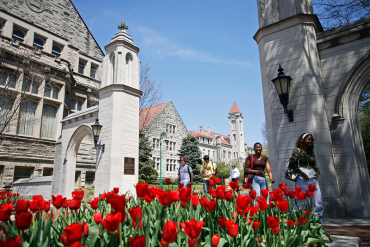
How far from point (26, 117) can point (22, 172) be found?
3384mm

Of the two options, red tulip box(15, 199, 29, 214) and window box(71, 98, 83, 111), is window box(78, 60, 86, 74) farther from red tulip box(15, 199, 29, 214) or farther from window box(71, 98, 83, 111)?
red tulip box(15, 199, 29, 214)

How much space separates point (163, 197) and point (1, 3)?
65.0ft

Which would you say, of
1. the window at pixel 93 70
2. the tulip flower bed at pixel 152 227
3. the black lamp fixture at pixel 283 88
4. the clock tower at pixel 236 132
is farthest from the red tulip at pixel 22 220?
the clock tower at pixel 236 132

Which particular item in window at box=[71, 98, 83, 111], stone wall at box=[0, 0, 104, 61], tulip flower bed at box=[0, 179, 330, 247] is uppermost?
stone wall at box=[0, 0, 104, 61]

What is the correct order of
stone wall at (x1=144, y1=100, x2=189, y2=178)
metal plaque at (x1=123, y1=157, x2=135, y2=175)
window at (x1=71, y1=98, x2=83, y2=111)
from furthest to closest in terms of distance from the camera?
stone wall at (x1=144, y1=100, x2=189, y2=178) → window at (x1=71, y1=98, x2=83, y2=111) → metal plaque at (x1=123, y1=157, x2=135, y2=175)

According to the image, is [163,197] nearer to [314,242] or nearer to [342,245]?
[314,242]

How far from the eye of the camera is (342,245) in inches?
86.7

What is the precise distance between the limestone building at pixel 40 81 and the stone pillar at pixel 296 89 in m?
11.2

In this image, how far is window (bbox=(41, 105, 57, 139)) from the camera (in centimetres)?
1558

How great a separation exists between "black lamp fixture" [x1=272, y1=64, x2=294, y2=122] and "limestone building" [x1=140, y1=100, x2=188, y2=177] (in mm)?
25924

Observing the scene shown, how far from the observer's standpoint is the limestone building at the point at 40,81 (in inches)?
Result: 535

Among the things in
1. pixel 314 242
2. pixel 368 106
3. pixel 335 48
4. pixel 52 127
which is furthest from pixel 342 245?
pixel 52 127

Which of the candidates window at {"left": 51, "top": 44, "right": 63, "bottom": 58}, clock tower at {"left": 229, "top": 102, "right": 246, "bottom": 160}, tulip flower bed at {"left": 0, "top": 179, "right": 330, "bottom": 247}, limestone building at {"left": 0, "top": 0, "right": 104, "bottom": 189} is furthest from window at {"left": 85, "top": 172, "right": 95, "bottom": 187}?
clock tower at {"left": 229, "top": 102, "right": 246, "bottom": 160}

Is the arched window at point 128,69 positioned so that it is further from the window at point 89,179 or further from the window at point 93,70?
the window at point 93,70
